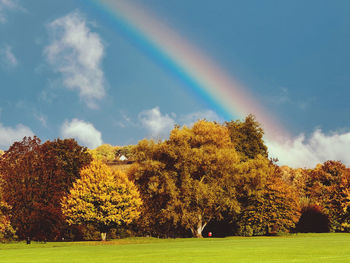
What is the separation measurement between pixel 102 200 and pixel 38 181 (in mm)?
11731

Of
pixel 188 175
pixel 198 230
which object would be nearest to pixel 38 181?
pixel 188 175

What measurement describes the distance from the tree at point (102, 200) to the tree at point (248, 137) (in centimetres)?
2058

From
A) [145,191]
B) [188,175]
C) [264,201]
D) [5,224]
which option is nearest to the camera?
[5,224]

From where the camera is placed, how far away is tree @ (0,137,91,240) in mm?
48844

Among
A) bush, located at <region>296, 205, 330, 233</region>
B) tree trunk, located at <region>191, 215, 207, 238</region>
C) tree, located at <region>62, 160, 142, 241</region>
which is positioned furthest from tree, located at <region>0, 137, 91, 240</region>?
bush, located at <region>296, 205, 330, 233</region>

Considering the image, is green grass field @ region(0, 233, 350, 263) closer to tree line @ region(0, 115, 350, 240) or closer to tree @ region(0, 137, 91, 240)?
tree line @ region(0, 115, 350, 240)

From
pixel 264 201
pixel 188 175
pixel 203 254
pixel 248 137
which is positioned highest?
pixel 248 137

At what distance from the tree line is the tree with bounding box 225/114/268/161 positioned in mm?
7332

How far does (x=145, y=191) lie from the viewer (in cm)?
5016

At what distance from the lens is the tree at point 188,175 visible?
152 ft

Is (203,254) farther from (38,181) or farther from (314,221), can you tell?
(314,221)

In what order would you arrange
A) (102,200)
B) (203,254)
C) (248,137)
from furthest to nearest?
1. (248,137)
2. (102,200)
3. (203,254)

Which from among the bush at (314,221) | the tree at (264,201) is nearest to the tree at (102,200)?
the tree at (264,201)

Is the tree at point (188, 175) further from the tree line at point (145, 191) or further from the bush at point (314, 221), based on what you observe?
the bush at point (314, 221)
